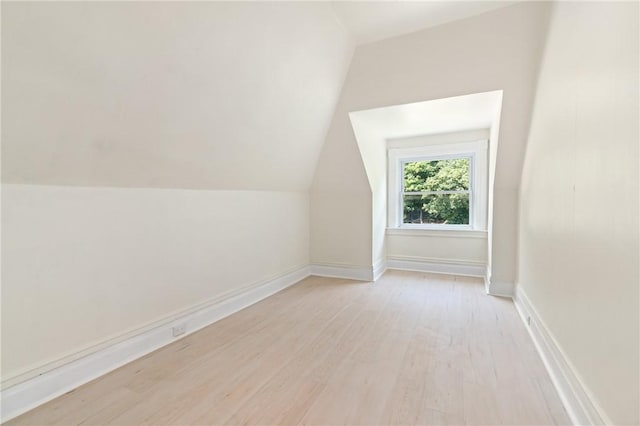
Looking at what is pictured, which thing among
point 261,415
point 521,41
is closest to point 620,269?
point 261,415

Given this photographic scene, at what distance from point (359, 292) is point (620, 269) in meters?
2.55

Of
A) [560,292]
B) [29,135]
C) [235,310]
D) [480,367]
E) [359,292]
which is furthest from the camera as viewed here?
[359,292]

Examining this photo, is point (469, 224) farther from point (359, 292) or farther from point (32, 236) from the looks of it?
point (32, 236)

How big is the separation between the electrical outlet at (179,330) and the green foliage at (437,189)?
3516 millimetres

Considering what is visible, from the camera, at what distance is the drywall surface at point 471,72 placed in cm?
217

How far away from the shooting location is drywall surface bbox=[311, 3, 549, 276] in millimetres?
2168

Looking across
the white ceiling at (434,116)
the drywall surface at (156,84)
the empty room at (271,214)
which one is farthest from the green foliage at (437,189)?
the drywall surface at (156,84)

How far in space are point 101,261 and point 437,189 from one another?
13.7 ft

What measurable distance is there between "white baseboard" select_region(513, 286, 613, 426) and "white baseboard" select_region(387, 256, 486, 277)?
5.42 feet

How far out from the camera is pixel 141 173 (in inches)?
75.4

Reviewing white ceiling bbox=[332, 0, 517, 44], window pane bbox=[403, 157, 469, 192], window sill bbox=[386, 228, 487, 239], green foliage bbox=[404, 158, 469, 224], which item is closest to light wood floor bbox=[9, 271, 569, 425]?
window sill bbox=[386, 228, 487, 239]

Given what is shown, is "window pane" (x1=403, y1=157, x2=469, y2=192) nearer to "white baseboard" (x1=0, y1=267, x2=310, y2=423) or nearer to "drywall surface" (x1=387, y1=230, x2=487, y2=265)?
"drywall surface" (x1=387, y1=230, x2=487, y2=265)

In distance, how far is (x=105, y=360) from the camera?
1.79m

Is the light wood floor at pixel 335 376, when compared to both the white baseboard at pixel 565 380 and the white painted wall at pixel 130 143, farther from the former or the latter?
the white painted wall at pixel 130 143
